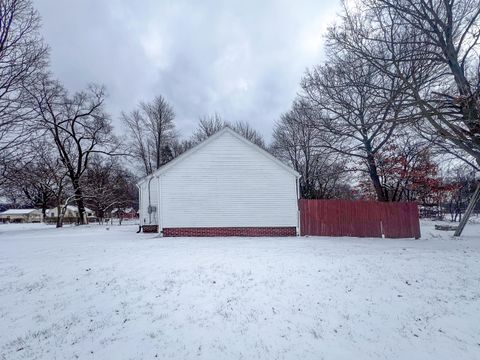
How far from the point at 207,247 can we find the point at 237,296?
5341mm

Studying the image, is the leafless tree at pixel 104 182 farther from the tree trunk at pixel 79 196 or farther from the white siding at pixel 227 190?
the white siding at pixel 227 190

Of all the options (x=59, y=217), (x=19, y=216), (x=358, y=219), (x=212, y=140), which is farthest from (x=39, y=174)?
(x=19, y=216)

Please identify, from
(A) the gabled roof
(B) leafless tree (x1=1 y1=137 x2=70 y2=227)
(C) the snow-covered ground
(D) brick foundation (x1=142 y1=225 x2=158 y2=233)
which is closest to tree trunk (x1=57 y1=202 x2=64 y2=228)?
(B) leafless tree (x1=1 y1=137 x2=70 y2=227)

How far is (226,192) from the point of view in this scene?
52.5 feet

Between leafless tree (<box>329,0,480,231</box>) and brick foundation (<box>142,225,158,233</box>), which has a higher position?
leafless tree (<box>329,0,480,231</box>)

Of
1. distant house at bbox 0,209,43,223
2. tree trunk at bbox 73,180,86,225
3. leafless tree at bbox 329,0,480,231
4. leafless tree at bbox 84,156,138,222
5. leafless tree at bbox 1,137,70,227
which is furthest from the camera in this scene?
distant house at bbox 0,209,43,223

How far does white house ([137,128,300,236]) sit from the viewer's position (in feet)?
52.1

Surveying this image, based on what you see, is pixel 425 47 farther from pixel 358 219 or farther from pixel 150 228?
pixel 150 228

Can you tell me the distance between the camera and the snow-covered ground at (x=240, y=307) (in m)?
4.72

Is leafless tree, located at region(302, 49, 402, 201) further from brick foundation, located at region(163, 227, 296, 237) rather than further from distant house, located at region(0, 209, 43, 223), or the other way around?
distant house, located at region(0, 209, 43, 223)

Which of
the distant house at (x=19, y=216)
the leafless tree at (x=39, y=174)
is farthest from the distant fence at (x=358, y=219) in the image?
the distant house at (x=19, y=216)

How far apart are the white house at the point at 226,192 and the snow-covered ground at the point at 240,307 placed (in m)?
6.09

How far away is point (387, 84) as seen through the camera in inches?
615

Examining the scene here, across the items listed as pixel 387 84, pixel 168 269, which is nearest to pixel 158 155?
pixel 387 84
